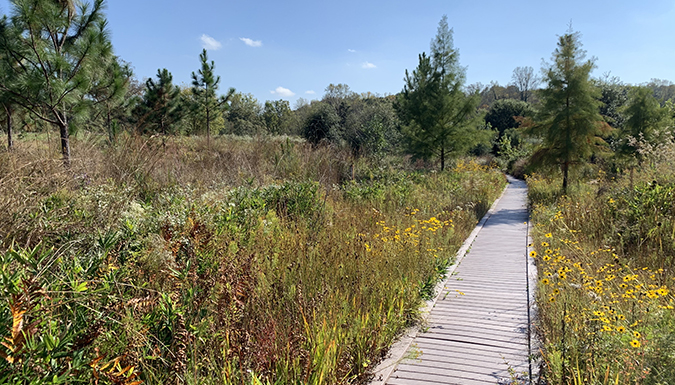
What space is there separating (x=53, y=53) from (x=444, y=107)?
13663 mm

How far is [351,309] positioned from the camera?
140 inches

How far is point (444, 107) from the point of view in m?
16.4

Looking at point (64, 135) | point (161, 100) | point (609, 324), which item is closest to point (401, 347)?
point (609, 324)

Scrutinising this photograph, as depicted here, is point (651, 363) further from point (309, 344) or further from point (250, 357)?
point (250, 357)

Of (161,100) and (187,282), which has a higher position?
(161,100)

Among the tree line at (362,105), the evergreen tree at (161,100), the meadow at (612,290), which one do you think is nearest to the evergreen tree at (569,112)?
the tree line at (362,105)

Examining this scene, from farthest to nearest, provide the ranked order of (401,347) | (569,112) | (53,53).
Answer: (569,112) < (53,53) < (401,347)

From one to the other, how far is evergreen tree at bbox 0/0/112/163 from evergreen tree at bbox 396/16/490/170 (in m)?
12.5

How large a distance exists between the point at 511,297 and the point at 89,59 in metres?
8.77

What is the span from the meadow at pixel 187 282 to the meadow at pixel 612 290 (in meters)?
1.36

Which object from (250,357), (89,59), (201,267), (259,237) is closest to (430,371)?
(250,357)

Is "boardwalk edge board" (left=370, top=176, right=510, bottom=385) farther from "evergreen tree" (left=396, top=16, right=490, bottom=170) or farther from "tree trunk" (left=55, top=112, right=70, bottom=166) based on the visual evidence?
"evergreen tree" (left=396, top=16, right=490, bottom=170)

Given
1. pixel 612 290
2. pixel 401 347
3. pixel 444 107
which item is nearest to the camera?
pixel 401 347

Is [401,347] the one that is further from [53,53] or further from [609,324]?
[53,53]
